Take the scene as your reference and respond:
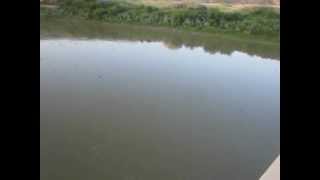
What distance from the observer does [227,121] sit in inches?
222

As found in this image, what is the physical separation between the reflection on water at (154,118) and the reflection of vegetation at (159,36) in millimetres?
2186

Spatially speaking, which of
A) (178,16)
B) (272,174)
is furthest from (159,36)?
(272,174)

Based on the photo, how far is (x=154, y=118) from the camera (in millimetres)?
5508

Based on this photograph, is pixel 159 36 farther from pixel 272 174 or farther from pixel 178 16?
pixel 272 174

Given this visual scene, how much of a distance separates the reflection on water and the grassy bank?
4.39 meters

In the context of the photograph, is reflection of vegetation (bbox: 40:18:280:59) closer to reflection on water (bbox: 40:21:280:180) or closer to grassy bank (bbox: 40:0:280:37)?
grassy bank (bbox: 40:0:280:37)

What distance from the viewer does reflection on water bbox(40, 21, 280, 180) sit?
412 cm

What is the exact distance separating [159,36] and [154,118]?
7816 millimetres
